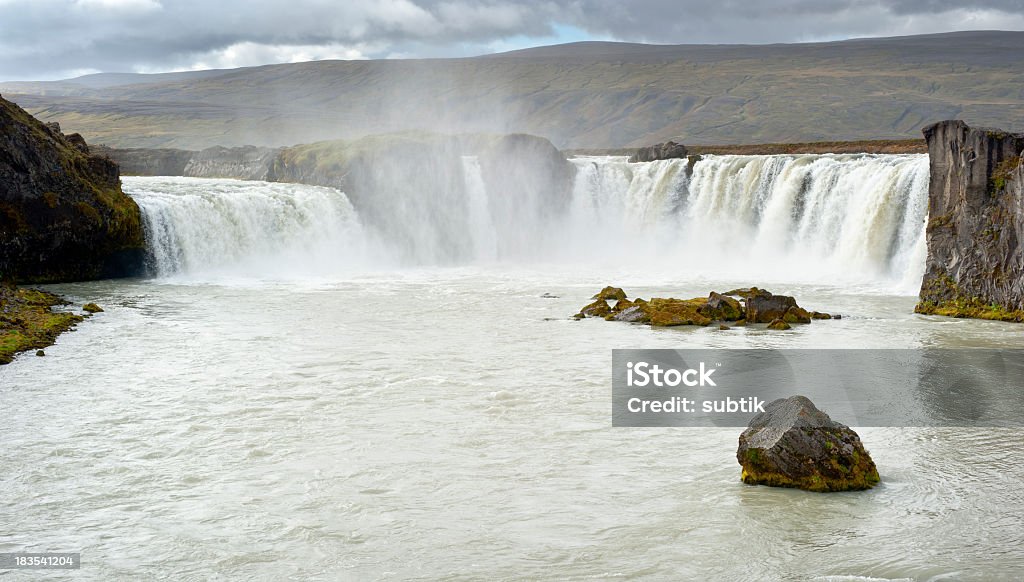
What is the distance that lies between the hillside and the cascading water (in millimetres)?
68529

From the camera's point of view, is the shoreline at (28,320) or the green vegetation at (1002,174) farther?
the green vegetation at (1002,174)

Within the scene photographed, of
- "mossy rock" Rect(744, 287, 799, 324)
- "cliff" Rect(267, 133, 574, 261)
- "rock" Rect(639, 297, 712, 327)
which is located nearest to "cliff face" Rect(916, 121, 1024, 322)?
"mossy rock" Rect(744, 287, 799, 324)

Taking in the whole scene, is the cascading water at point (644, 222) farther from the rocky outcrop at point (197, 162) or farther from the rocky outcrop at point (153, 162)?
the rocky outcrop at point (153, 162)

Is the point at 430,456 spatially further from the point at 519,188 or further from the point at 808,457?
the point at 519,188

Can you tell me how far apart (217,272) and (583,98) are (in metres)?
120

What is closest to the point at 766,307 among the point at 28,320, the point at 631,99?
the point at 28,320

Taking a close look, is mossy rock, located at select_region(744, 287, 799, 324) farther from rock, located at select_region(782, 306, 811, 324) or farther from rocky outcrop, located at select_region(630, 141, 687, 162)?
rocky outcrop, located at select_region(630, 141, 687, 162)

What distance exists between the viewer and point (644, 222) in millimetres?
44469

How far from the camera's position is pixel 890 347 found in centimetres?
2005

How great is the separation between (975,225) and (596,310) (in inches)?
360

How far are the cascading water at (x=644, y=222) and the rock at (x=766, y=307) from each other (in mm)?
7404

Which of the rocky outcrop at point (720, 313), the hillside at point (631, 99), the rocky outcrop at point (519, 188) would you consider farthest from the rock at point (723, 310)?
the hillside at point (631, 99)

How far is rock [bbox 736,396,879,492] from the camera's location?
11.0 m
